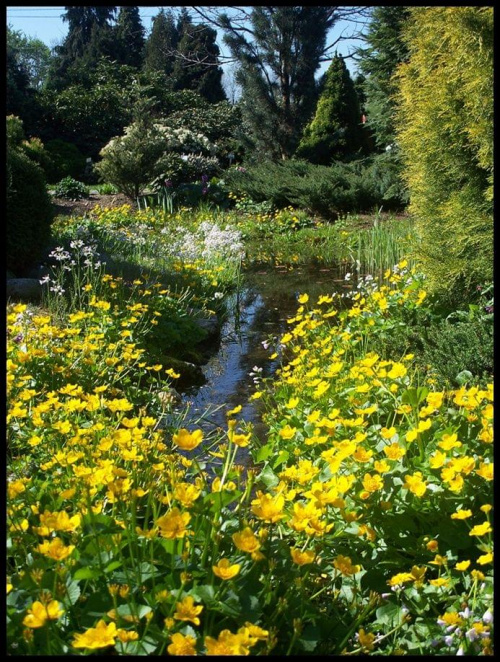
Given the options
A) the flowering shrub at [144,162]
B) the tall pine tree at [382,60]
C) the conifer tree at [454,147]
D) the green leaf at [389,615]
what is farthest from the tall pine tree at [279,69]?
the green leaf at [389,615]

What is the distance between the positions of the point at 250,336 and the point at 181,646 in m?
4.76

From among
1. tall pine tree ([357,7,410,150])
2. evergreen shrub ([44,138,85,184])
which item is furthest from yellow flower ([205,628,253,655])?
evergreen shrub ([44,138,85,184])

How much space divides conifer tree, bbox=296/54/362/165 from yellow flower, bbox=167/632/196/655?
17.6 meters

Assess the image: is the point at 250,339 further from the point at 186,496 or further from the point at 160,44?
the point at 160,44

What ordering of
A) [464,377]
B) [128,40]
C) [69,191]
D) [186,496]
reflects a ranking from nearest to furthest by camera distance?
[186,496] → [464,377] → [69,191] → [128,40]

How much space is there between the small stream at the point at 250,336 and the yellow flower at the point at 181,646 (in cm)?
216

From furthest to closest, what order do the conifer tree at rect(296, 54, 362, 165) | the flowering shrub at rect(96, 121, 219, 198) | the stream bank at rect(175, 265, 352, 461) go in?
the conifer tree at rect(296, 54, 362, 165) → the flowering shrub at rect(96, 121, 219, 198) → the stream bank at rect(175, 265, 352, 461)

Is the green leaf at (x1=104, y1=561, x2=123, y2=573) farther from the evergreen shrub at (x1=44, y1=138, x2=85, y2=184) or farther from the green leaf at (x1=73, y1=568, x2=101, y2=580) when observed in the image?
the evergreen shrub at (x1=44, y1=138, x2=85, y2=184)

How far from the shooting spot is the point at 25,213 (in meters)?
6.04

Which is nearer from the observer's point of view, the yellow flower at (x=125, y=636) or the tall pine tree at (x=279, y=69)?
the yellow flower at (x=125, y=636)

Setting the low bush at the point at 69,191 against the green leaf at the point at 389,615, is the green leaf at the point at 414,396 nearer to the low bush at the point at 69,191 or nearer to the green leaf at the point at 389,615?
the green leaf at the point at 389,615

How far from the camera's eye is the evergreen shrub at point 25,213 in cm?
597

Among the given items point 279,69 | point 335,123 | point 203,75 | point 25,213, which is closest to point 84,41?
point 203,75

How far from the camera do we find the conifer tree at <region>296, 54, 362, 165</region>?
58.3 ft
